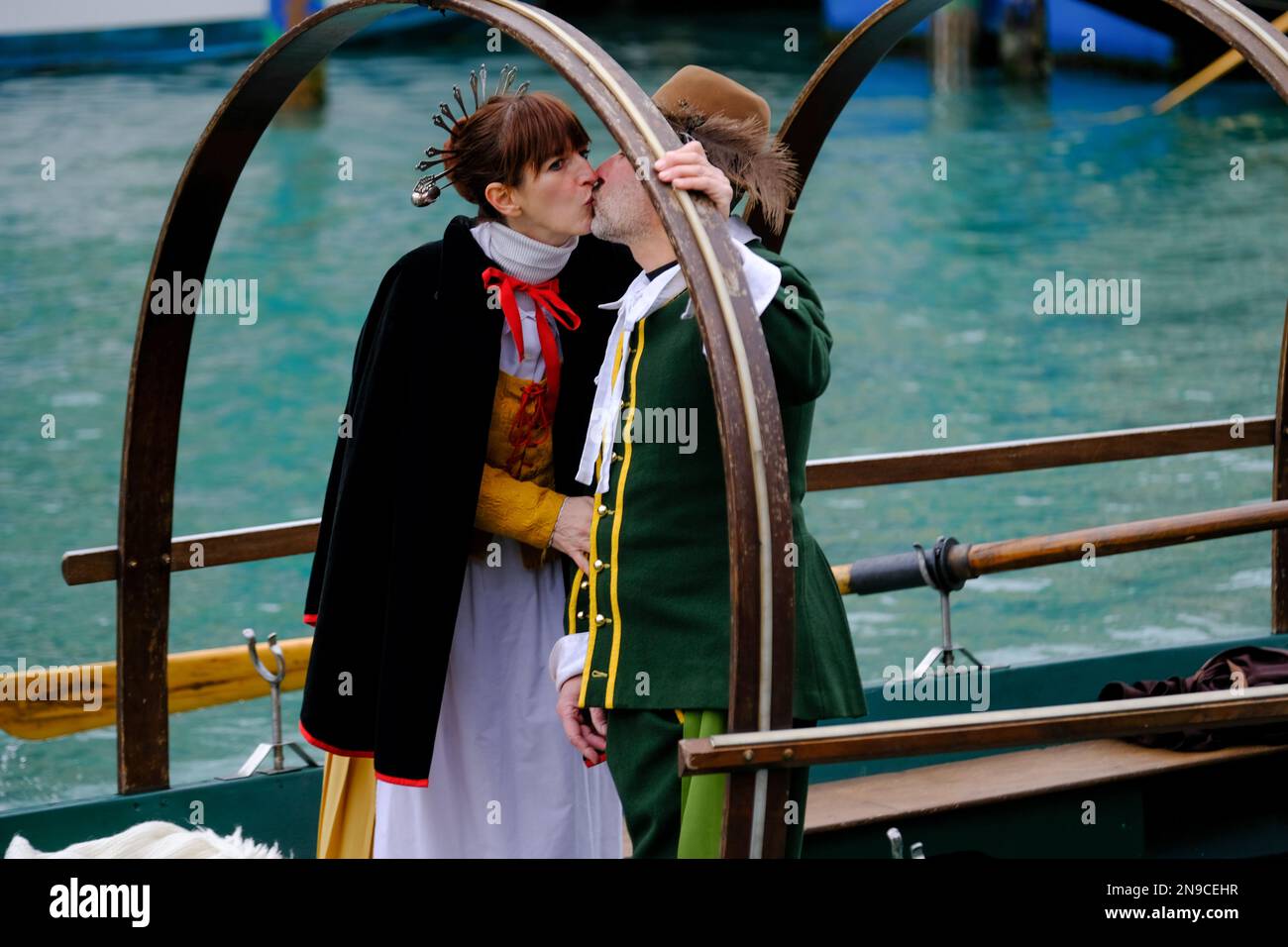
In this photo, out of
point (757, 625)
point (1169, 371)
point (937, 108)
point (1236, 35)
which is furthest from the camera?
point (937, 108)

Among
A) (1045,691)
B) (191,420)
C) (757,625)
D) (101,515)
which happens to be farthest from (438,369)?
(191,420)

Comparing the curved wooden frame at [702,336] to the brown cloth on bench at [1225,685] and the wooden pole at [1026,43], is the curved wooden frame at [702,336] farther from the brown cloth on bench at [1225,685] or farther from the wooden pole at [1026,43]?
the wooden pole at [1026,43]

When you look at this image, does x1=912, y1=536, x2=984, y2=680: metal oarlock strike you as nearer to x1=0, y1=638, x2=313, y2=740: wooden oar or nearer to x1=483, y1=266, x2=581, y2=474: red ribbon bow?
x1=483, y1=266, x2=581, y2=474: red ribbon bow

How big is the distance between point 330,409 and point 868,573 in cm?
1054

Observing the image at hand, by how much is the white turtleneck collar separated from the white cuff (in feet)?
1.93

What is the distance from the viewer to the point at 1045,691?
12.9ft

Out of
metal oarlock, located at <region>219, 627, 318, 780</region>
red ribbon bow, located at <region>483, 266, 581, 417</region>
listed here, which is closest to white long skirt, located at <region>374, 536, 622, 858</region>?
red ribbon bow, located at <region>483, 266, 581, 417</region>

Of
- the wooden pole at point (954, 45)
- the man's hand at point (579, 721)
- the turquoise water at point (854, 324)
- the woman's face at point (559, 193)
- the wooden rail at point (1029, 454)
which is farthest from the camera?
the wooden pole at point (954, 45)

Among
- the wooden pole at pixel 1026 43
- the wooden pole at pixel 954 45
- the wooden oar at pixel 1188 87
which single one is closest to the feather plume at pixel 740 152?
the wooden oar at pixel 1188 87

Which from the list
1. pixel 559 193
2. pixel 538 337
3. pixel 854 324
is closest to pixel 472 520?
pixel 538 337

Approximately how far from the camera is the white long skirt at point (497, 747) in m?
2.82

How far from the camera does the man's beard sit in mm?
2420
